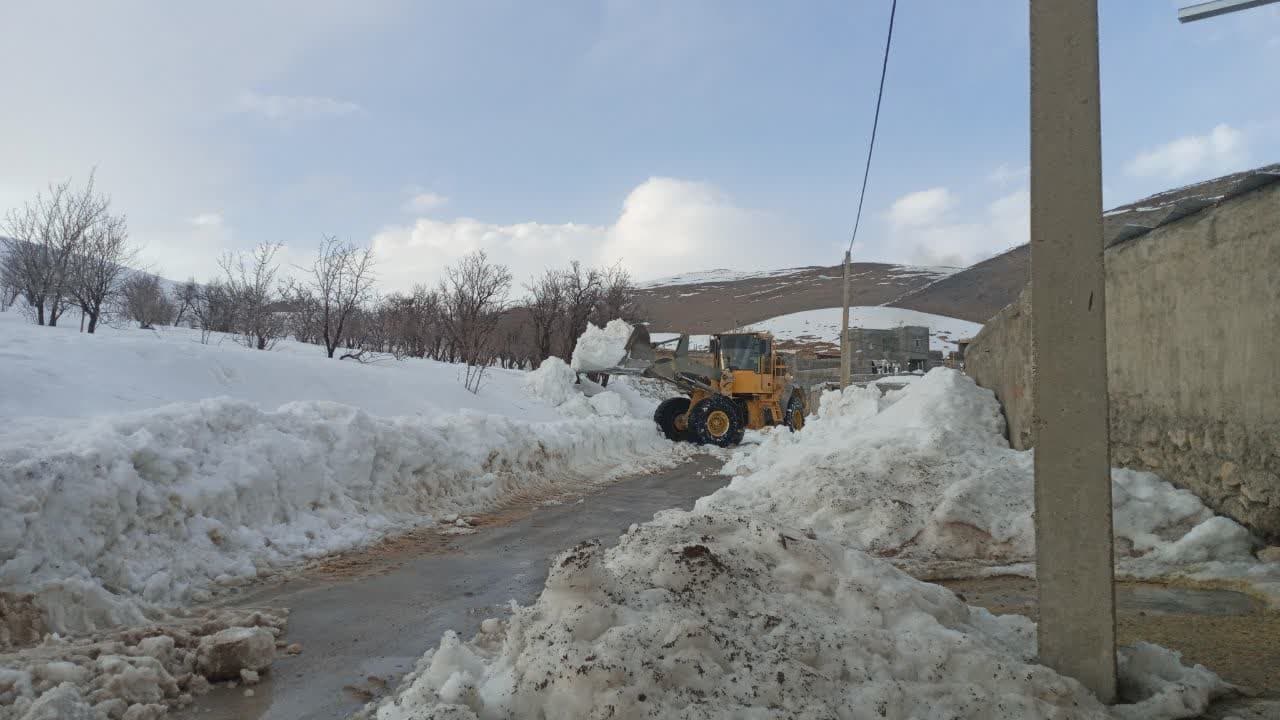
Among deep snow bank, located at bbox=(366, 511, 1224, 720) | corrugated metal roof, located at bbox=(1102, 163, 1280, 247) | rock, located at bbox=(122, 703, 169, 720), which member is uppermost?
corrugated metal roof, located at bbox=(1102, 163, 1280, 247)

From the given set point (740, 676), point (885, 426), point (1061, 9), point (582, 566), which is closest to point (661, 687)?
point (740, 676)

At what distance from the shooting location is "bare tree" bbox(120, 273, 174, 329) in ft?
99.6

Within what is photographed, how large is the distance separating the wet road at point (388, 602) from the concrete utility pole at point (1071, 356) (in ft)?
10.2

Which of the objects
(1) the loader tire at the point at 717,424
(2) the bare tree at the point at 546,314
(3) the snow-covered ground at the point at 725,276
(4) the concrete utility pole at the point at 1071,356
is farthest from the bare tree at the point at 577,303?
(3) the snow-covered ground at the point at 725,276

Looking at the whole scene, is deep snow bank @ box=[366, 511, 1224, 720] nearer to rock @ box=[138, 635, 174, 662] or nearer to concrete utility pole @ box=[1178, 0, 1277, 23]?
rock @ box=[138, 635, 174, 662]

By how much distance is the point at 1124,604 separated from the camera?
466 cm

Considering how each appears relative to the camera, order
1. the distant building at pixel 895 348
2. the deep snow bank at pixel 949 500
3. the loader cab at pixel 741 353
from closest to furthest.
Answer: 1. the deep snow bank at pixel 949 500
2. the loader cab at pixel 741 353
3. the distant building at pixel 895 348

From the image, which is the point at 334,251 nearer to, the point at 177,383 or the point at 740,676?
the point at 177,383

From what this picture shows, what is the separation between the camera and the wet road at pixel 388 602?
340cm

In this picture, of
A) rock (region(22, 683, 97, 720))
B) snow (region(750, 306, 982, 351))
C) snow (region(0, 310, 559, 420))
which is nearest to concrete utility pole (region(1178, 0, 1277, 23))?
rock (region(22, 683, 97, 720))

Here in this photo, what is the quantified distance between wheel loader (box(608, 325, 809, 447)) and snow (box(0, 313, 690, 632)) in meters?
7.52

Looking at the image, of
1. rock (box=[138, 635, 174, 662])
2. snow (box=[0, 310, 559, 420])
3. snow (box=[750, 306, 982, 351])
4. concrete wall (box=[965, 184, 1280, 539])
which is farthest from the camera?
snow (box=[750, 306, 982, 351])

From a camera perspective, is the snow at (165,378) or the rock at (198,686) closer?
the rock at (198,686)

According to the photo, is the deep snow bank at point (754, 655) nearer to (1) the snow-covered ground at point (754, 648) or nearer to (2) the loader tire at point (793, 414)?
(1) the snow-covered ground at point (754, 648)
